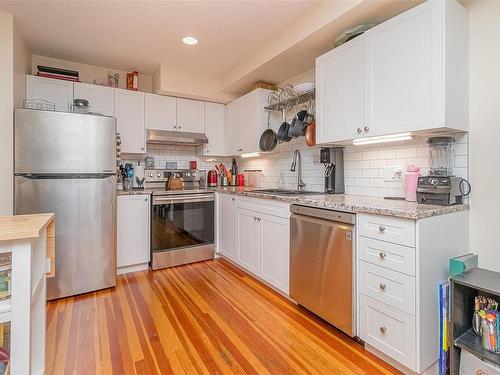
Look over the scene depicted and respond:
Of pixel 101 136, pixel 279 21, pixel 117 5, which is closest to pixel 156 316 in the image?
pixel 101 136

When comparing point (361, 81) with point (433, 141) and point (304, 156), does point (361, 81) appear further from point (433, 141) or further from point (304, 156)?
point (304, 156)

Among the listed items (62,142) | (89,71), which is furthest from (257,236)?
(89,71)

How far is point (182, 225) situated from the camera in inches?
127

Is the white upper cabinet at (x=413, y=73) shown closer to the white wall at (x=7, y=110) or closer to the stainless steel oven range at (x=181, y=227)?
the stainless steel oven range at (x=181, y=227)

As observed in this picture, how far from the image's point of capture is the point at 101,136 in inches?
98.9

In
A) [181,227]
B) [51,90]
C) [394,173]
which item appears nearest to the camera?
[394,173]

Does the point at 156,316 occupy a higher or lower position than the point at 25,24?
lower

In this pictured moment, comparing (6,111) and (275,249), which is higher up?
(6,111)

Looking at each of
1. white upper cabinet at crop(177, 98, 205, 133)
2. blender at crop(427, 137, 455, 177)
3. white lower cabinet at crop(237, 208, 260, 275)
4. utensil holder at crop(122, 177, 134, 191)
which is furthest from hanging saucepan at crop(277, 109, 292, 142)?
utensil holder at crop(122, 177, 134, 191)

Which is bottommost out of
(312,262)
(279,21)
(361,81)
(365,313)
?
(365,313)

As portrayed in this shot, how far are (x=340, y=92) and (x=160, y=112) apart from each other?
2.36 m

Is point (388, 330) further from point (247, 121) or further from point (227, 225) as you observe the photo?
point (247, 121)

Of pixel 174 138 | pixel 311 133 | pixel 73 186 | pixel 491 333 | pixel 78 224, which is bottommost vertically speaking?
pixel 491 333

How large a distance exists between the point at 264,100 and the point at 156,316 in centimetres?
259
